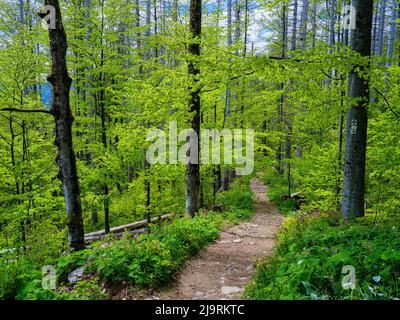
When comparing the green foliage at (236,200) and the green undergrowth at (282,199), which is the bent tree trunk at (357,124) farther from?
the green undergrowth at (282,199)

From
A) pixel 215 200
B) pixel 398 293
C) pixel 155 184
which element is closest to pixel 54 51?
pixel 398 293

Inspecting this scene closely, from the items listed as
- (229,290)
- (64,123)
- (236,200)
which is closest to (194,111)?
(64,123)

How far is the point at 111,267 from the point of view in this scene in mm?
5082

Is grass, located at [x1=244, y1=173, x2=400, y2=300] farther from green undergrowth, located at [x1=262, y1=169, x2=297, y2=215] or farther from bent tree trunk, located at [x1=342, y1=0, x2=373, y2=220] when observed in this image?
green undergrowth, located at [x1=262, y1=169, x2=297, y2=215]

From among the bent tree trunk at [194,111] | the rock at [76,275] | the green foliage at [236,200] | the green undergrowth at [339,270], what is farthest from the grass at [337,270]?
the green foliage at [236,200]

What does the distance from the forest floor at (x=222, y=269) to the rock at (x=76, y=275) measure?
34.3 inches

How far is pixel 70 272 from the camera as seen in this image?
5.33 metres

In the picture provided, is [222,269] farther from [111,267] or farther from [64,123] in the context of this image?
[64,123]

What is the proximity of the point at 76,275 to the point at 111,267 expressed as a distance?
69 centimetres

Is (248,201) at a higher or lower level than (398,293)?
lower

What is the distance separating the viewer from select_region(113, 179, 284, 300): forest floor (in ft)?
16.4

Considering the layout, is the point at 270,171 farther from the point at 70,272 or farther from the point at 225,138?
the point at 70,272

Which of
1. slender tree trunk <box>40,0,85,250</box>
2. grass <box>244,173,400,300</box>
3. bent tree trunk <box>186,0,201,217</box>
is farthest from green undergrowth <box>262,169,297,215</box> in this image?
slender tree trunk <box>40,0,85,250</box>
